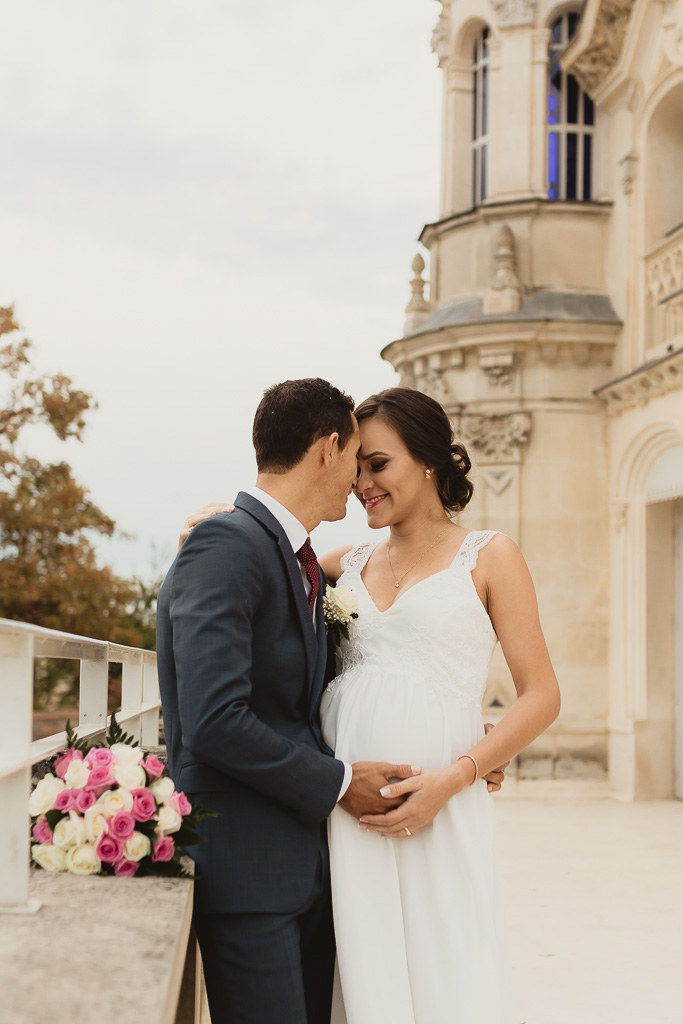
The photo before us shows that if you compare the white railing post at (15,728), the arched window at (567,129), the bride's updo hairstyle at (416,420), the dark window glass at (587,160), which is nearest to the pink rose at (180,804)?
the white railing post at (15,728)

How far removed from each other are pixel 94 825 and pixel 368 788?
31.7 inches

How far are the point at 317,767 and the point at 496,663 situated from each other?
39.2 feet

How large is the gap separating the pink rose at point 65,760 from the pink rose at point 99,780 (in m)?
0.08

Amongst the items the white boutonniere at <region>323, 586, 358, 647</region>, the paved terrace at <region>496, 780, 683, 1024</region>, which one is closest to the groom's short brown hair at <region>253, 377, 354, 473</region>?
the white boutonniere at <region>323, 586, 358, 647</region>

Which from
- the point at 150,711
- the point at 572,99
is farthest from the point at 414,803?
the point at 572,99

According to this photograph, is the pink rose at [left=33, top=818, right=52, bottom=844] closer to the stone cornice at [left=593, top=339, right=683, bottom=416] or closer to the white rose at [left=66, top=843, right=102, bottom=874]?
the white rose at [left=66, top=843, right=102, bottom=874]

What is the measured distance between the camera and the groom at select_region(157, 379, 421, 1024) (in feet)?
7.79

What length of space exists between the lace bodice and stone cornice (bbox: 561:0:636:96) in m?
12.7

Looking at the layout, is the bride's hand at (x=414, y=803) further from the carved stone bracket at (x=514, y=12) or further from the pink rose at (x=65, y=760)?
Answer: the carved stone bracket at (x=514, y=12)

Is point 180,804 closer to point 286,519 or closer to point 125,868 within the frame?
point 125,868

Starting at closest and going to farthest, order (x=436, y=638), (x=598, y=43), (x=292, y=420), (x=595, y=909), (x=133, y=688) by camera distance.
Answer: (x=292, y=420) < (x=436, y=638) < (x=133, y=688) < (x=595, y=909) < (x=598, y=43)

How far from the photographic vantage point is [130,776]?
2.32 m

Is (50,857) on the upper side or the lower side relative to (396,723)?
lower

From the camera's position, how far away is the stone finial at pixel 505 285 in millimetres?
14633
